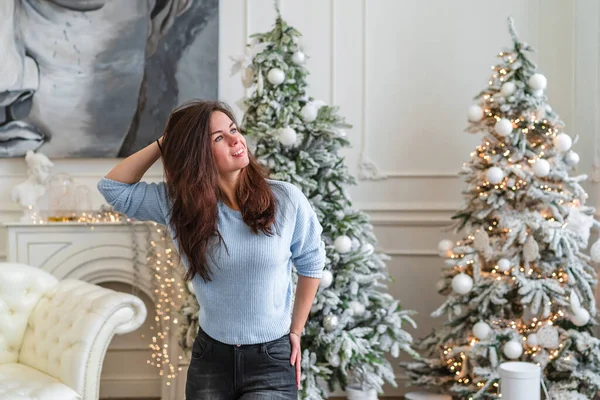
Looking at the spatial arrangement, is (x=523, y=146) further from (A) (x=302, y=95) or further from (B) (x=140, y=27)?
(B) (x=140, y=27)

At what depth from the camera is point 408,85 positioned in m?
4.30

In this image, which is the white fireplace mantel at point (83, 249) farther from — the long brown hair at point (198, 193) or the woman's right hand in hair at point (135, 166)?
the long brown hair at point (198, 193)

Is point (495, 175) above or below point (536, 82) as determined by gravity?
below

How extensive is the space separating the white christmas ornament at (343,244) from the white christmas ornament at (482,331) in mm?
801

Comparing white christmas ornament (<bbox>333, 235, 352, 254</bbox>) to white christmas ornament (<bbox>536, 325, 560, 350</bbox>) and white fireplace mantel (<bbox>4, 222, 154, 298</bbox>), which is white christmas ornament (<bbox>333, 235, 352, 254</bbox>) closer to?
white christmas ornament (<bbox>536, 325, 560, 350</bbox>)

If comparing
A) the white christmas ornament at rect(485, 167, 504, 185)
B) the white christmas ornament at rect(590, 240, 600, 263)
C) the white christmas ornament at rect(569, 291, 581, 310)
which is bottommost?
the white christmas ornament at rect(569, 291, 581, 310)

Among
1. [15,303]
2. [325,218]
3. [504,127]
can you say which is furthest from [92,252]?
[504,127]

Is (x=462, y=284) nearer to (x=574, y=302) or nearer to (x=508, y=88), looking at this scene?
(x=574, y=302)

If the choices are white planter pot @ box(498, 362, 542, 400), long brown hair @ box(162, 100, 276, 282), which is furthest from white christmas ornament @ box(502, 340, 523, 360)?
long brown hair @ box(162, 100, 276, 282)

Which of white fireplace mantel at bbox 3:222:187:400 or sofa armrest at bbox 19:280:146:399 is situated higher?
white fireplace mantel at bbox 3:222:187:400

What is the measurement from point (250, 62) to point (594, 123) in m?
2.04

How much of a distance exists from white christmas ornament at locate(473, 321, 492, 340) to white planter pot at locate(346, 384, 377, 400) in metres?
0.62

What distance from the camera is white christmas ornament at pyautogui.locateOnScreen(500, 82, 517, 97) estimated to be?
3500mm

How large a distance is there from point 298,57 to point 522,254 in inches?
62.0
